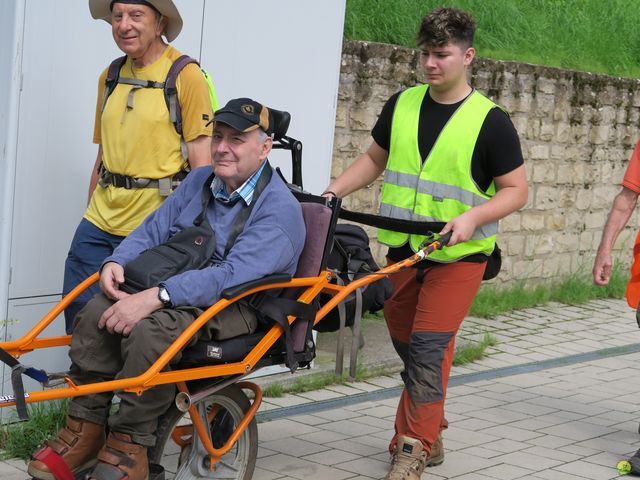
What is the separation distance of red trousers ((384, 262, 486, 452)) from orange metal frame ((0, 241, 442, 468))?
1.45ft

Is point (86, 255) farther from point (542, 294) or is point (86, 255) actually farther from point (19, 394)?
point (542, 294)

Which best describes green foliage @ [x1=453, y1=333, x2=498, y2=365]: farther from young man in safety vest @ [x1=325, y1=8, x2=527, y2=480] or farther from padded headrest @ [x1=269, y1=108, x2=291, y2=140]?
padded headrest @ [x1=269, y1=108, x2=291, y2=140]

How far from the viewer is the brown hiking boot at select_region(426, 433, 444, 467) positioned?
6.18 m

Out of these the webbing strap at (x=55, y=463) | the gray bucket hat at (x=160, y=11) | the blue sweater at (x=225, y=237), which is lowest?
the webbing strap at (x=55, y=463)

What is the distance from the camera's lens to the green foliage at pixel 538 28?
1094cm

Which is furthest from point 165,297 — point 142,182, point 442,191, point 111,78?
point 442,191

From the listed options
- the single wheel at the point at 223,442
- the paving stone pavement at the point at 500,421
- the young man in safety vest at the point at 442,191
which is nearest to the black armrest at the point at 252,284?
the single wheel at the point at 223,442

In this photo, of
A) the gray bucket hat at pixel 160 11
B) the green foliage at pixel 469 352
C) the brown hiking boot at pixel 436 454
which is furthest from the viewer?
the green foliage at pixel 469 352

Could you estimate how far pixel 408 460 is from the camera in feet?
18.7

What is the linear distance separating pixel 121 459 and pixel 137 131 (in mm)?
1713

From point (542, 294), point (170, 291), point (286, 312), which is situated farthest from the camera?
point (542, 294)

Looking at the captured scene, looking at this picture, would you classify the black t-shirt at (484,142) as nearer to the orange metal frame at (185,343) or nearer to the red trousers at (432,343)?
the red trousers at (432,343)

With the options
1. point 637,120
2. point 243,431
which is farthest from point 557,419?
point 637,120

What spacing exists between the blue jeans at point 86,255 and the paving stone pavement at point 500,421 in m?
0.85
